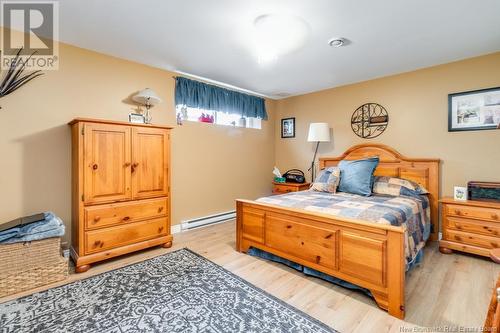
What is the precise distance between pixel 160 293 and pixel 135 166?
4.50 feet

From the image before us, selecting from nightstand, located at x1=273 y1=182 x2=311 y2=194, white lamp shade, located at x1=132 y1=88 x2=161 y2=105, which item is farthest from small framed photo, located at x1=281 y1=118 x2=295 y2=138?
white lamp shade, located at x1=132 y1=88 x2=161 y2=105

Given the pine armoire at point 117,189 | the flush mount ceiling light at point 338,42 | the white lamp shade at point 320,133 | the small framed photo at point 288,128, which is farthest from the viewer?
the small framed photo at point 288,128

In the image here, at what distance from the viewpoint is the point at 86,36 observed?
244cm

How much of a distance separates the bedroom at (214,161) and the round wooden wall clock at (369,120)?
1.1 inches

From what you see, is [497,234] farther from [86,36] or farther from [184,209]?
[86,36]

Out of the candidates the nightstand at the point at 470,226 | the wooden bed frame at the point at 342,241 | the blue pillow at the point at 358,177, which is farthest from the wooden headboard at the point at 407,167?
the blue pillow at the point at 358,177

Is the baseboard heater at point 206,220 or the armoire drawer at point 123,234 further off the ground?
the armoire drawer at point 123,234

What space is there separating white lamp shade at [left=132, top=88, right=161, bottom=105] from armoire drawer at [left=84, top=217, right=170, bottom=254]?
4.99 ft

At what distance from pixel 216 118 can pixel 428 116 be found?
3.07 m

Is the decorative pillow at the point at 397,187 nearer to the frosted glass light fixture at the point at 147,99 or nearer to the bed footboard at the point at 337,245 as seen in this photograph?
the bed footboard at the point at 337,245

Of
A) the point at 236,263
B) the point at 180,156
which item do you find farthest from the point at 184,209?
the point at 236,263

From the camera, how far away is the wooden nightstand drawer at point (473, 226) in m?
2.47

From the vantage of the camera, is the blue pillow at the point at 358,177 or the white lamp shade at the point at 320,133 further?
the white lamp shade at the point at 320,133

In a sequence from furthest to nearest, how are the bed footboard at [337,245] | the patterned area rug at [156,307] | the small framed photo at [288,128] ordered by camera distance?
the small framed photo at [288,128] → the bed footboard at [337,245] → the patterned area rug at [156,307]
